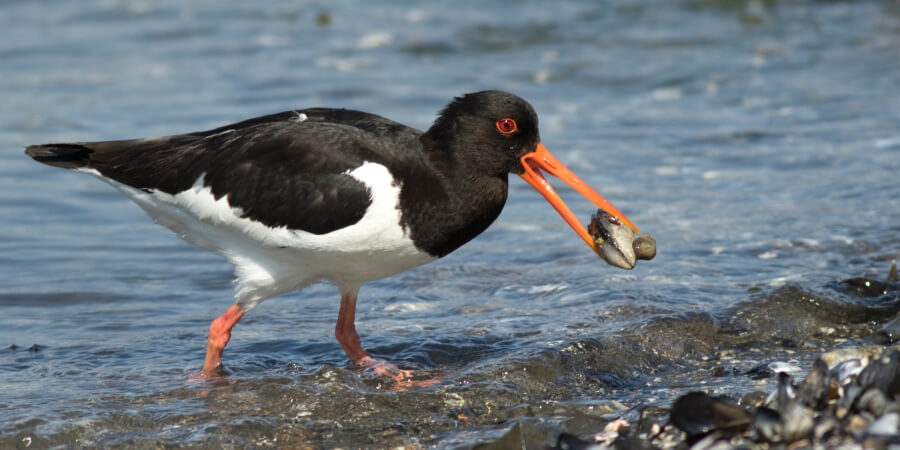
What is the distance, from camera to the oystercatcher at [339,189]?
5.24 m

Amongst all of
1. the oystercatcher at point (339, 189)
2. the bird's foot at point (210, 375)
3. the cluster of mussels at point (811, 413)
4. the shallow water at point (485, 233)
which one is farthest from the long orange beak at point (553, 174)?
the bird's foot at point (210, 375)

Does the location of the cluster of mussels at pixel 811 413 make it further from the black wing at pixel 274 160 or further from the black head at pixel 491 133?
the black wing at pixel 274 160

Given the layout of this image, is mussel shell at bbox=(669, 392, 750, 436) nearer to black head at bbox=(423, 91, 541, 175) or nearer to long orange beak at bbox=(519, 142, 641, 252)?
long orange beak at bbox=(519, 142, 641, 252)

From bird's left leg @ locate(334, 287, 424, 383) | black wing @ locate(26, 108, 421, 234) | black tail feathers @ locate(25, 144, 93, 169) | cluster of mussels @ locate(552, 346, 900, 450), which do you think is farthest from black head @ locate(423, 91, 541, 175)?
black tail feathers @ locate(25, 144, 93, 169)

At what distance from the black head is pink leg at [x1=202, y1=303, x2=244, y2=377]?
4.64 feet

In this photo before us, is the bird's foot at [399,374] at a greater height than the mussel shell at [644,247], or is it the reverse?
the mussel shell at [644,247]

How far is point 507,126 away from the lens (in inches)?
213

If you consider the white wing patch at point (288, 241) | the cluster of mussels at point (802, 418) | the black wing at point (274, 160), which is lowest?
the cluster of mussels at point (802, 418)

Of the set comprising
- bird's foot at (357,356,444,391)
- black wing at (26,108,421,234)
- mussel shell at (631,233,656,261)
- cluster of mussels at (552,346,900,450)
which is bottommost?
bird's foot at (357,356,444,391)

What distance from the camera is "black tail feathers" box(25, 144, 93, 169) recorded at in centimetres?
582

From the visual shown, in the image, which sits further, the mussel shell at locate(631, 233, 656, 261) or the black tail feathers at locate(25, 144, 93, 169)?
the black tail feathers at locate(25, 144, 93, 169)

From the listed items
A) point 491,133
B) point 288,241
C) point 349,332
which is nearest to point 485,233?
point 349,332

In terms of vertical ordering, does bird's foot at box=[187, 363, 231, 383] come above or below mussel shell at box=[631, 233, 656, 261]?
below

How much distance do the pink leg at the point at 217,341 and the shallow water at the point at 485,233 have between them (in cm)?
15
